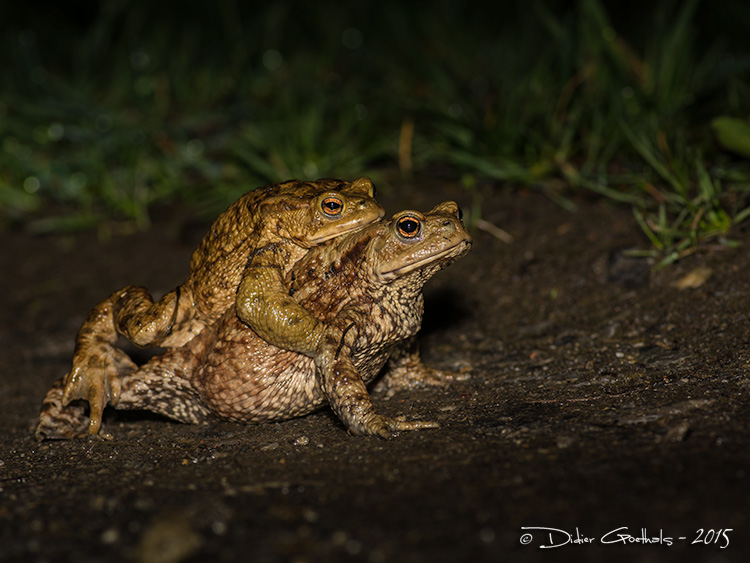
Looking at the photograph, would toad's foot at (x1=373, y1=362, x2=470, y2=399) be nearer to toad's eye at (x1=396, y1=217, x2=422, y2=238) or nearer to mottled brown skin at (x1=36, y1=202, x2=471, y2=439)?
mottled brown skin at (x1=36, y1=202, x2=471, y2=439)

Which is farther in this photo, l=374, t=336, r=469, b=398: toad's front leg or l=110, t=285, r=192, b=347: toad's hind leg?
l=374, t=336, r=469, b=398: toad's front leg

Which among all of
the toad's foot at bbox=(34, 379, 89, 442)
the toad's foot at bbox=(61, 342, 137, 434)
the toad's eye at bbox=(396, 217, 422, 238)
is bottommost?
the toad's foot at bbox=(34, 379, 89, 442)

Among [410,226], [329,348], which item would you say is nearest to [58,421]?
[329,348]

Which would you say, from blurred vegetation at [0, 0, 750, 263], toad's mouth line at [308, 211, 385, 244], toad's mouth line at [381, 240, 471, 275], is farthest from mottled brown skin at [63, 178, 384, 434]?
blurred vegetation at [0, 0, 750, 263]

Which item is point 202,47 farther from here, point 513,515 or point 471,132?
point 513,515

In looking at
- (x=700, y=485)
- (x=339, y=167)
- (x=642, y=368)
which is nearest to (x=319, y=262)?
(x=642, y=368)
